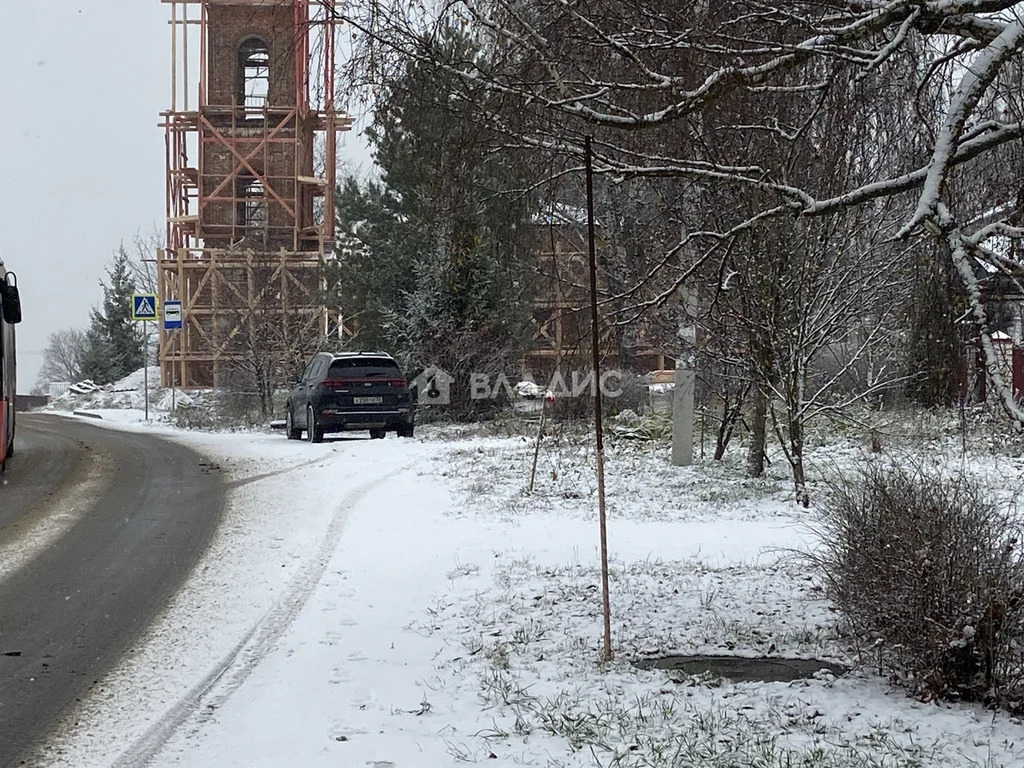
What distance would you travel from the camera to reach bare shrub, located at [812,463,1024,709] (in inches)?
205

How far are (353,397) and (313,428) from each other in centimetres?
93

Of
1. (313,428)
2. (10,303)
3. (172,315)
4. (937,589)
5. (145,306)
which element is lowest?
(937,589)

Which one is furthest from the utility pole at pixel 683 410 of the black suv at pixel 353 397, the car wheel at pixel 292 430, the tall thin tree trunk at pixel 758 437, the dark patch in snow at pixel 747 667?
the car wheel at pixel 292 430

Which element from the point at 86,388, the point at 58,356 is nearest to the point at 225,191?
the point at 86,388

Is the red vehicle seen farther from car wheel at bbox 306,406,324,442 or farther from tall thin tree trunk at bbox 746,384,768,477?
tall thin tree trunk at bbox 746,384,768,477

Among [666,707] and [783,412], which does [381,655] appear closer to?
[666,707]

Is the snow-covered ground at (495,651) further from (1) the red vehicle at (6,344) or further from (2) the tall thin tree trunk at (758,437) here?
(1) the red vehicle at (6,344)

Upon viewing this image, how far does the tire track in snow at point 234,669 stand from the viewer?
5188mm

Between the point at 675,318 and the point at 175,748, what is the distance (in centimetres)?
1051

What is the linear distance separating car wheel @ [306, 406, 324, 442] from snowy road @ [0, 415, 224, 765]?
3.36m

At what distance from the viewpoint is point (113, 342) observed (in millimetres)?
55000

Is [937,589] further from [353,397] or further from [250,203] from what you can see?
[250,203]

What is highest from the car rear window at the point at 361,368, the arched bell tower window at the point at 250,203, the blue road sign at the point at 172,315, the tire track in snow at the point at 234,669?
the arched bell tower window at the point at 250,203

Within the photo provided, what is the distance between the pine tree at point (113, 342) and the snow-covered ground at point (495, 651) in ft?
146
